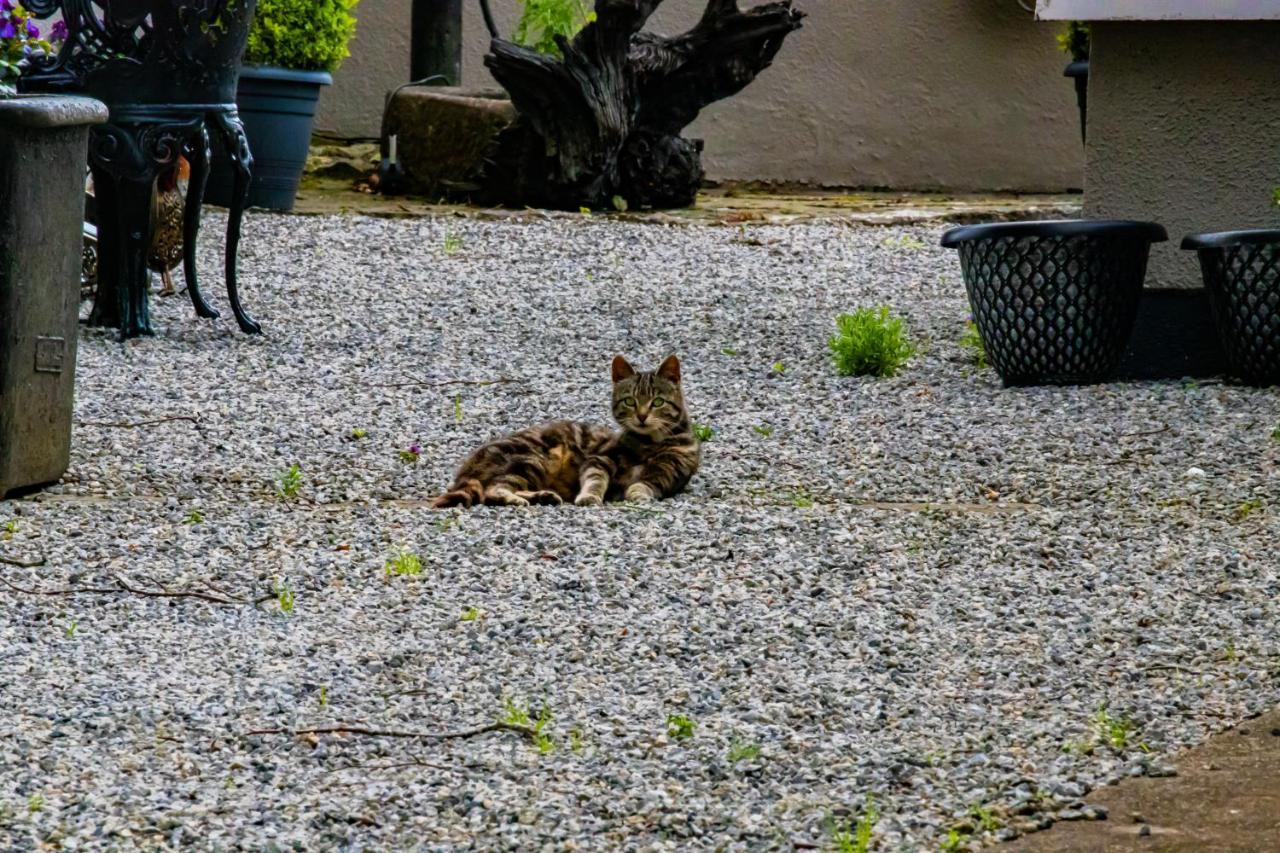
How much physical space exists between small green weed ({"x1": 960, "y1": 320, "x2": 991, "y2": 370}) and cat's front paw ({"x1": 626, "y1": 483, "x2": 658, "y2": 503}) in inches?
80.9

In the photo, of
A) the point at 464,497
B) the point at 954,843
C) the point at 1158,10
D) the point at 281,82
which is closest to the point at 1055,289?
the point at 1158,10

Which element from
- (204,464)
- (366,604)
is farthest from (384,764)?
(204,464)

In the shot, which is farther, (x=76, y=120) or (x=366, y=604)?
(x=76, y=120)

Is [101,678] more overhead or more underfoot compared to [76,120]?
more underfoot

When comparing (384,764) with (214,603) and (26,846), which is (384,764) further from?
(214,603)

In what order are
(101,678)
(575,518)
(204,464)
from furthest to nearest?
(204,464) < (575,518) < (101,678)

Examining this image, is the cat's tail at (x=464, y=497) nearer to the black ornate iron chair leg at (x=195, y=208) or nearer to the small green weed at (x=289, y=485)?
the small green weed at (x=289, y=485)

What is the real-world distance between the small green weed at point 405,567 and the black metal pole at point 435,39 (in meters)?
7.31

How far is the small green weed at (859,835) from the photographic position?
2438 millimetres

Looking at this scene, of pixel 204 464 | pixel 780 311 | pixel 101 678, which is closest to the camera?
pixel 101 678

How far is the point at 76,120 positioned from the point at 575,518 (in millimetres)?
1564

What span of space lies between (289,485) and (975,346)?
301cm

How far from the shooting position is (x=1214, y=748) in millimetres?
2863

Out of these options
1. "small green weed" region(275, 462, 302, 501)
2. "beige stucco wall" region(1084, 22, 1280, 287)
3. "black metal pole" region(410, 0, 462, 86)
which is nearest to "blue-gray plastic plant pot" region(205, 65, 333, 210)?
"black metal pole" region(410, 0, 462, 86)
